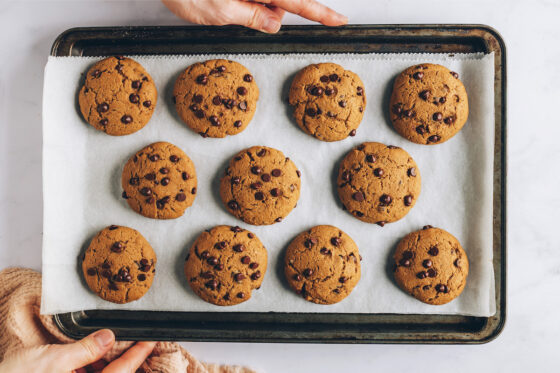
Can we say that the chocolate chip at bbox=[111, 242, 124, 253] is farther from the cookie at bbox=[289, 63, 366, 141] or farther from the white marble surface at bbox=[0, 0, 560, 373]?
the cookie at bbox=[289, 63, 366, 141]

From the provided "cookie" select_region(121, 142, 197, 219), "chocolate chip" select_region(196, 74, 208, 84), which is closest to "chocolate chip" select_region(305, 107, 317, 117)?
"chocolate chip" select_region(196, 74, 208, 84)

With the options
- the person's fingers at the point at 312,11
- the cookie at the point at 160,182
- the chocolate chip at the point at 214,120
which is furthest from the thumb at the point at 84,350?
the person's fingers at the point at 312,11

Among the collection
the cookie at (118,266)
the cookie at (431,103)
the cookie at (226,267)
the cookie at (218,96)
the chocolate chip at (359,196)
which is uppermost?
the cookie at (431,103)

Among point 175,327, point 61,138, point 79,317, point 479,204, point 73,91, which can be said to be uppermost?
point 479,204

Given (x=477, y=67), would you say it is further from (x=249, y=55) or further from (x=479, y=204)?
(x=249, y=55)

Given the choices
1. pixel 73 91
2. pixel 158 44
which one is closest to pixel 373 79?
pixel 158 44

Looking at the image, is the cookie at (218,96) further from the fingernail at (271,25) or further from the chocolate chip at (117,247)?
the chocolate chip at (117,247)
